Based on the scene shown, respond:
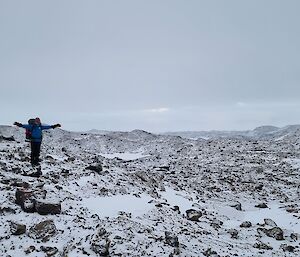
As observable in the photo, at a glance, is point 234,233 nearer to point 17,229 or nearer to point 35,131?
point 17,229

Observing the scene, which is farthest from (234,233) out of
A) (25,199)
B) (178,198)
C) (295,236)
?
(25,199)

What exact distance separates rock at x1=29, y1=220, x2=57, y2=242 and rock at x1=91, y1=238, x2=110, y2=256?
1809 millimetres

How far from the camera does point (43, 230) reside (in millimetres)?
13898

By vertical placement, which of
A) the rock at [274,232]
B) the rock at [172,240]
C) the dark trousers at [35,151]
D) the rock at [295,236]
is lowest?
the rock at [295,236]

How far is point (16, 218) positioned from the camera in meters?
14.6

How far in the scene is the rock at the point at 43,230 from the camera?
1362 centimetres

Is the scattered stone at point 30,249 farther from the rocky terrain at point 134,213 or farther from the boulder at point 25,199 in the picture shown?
the boulder at point 25,199

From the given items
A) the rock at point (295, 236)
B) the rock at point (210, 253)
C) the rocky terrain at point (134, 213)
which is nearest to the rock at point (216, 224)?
the rocky terrain at point (134, 213)

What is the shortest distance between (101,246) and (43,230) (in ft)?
8.18

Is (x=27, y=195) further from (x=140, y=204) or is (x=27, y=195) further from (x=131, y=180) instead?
(x=131, y=180)

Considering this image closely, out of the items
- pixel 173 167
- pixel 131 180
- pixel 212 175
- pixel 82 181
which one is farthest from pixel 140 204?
pixel 173 167

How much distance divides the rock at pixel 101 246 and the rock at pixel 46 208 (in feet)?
9.76

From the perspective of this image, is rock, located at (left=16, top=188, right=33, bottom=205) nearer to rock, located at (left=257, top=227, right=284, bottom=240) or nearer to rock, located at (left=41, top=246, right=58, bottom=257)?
rock, located at (left=41, top=246, right=58, bottom=257)

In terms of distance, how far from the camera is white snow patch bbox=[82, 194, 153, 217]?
18116mm
